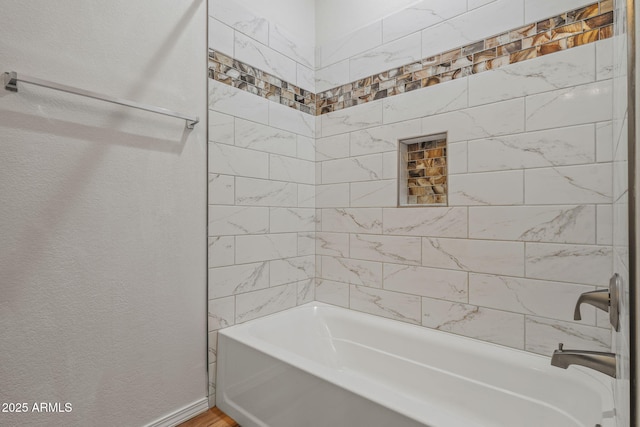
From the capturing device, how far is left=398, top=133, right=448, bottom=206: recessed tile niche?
1.92 m

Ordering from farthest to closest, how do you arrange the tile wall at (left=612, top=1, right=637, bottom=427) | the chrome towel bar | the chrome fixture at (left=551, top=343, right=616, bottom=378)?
the chrome towel bar → the chrome fixture at (left=551, top=343, right=616, bottom=378) → the tile wall at (left=612, top=1, right=637, bottom=427)

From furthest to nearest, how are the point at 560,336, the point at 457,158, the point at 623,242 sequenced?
the point at 457,158 → the point at 560,336 → the point at 623,242

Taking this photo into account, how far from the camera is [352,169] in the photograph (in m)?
2.25

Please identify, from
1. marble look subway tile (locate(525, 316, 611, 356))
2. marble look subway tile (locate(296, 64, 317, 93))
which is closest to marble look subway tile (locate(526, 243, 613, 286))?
marble look subway tile (locate(525, 316, 611, 356))

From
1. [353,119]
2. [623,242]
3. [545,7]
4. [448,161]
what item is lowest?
[623,242]

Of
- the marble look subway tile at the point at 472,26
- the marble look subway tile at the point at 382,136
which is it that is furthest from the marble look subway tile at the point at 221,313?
the marble look subway tile at the point at 472,26

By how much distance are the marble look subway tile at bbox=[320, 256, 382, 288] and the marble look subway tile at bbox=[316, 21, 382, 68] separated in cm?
146

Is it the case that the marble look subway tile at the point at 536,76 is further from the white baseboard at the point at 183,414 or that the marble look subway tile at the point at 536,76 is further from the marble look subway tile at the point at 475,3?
the white baseboard at the point at 183,414

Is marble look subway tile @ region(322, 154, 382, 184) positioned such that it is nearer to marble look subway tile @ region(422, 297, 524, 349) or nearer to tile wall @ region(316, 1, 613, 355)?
tile wall @ region(316, 1, 613, 355)

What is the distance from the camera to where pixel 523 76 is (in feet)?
5.16

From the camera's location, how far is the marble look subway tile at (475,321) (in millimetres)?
1610

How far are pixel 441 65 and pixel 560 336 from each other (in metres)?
1.53

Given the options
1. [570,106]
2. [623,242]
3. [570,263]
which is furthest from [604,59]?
[623,242]

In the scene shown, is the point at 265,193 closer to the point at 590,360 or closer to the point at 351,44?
the point at 351,44
